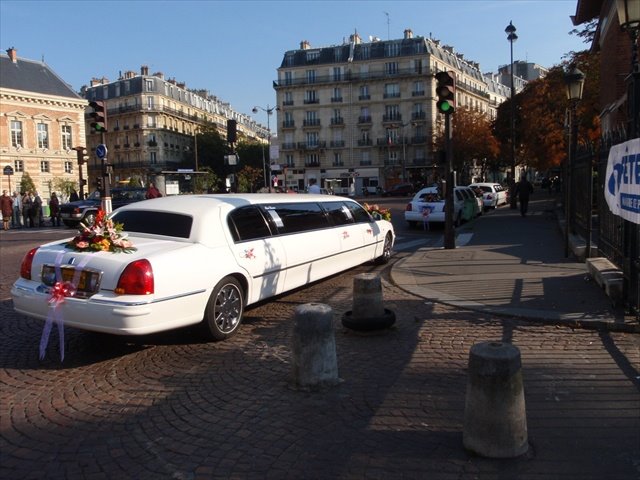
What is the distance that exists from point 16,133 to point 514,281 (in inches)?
2566

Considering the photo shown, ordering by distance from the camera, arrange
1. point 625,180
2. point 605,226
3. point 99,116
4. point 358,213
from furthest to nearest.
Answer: point 99,116
point 358,213
point 605,226
point 625,180

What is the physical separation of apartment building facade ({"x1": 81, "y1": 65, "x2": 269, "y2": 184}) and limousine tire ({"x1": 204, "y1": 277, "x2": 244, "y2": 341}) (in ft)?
290

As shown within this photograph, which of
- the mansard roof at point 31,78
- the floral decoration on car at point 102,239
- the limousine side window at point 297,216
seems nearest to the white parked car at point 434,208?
the limousine side window at point 297,216

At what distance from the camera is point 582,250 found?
34.0 feet

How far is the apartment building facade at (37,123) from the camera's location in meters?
60.4

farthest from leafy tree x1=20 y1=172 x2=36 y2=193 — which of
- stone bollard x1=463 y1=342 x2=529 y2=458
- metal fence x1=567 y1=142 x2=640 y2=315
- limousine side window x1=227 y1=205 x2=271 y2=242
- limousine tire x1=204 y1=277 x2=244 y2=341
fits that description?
stone bollard x1=463 y1=342 x2=529 y2=458

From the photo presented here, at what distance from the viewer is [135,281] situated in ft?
17.6

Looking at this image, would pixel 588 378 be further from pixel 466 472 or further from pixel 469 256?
pixel 469 256

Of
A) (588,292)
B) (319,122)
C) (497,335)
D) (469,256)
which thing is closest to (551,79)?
(469,256)

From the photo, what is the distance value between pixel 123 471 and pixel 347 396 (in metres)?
1.82

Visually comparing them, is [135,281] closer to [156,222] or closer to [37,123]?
[156,222]

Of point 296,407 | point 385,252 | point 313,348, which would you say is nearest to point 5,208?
point 385,252

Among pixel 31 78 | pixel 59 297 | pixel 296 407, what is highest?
pixel 31 78

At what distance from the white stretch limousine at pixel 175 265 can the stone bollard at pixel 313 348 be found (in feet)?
5.00
